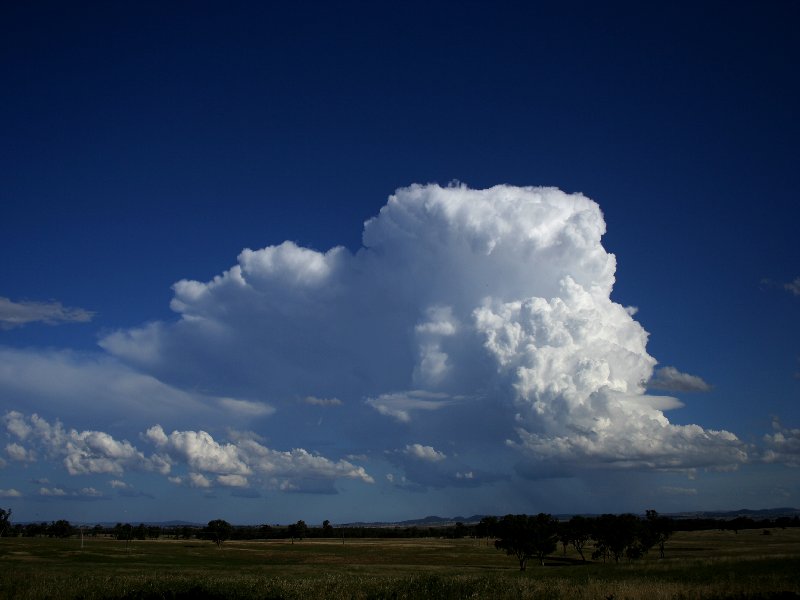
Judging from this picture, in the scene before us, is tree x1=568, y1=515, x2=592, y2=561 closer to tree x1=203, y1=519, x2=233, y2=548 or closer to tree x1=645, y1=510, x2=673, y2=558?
tree x1=645, y1=510, x2=673, y2=558

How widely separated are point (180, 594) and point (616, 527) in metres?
95.0

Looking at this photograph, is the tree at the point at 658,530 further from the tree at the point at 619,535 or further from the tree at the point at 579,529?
the tree at the point at 579,529

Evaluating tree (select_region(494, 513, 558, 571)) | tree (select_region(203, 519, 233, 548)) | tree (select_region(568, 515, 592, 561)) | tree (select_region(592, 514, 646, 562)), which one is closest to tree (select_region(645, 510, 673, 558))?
tree (select_region(592, 514, 646, 562))

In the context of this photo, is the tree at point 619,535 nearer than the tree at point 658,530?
Yes

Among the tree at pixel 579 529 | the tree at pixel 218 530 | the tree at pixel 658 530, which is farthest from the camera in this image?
the tree at pixel 218 530

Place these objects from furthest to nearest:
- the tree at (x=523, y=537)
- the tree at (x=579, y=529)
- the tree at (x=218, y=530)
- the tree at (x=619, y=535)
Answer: the tree at (x=218, y=530) → the tree at (x=579, y=529) → the tree at (x=619, y=535) → the tree at (x=523, y=537)

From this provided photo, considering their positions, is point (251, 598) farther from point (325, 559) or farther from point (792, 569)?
point (325, 559)

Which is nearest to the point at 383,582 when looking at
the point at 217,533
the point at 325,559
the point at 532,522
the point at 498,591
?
the point at 498,591

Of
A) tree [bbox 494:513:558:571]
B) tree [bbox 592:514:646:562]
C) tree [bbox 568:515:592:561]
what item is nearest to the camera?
tree [bbox 494:513:558:571]

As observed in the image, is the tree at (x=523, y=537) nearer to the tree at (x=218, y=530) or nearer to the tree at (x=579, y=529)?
the tree at (x=579, y=529)

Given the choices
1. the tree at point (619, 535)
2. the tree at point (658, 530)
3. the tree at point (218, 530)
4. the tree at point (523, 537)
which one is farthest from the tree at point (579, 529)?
the tree at point (218, 530)

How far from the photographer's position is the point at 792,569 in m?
54.8

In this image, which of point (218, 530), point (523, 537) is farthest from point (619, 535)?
point (218, 530)

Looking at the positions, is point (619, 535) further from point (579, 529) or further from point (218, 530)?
point (218, 530)
